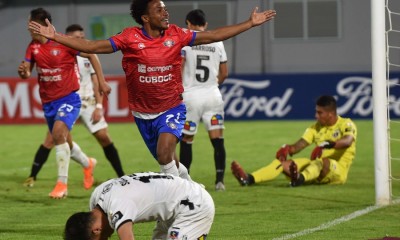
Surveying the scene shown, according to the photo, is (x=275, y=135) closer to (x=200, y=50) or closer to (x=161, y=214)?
(x=200, y=50)

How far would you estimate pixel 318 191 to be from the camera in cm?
1238

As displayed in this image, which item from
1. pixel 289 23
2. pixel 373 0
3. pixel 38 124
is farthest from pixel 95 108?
pixel 289 23

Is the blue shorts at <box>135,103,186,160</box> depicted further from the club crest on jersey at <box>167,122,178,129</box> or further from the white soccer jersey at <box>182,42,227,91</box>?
the white soccer jersey at <box>182,42,227,91</box>

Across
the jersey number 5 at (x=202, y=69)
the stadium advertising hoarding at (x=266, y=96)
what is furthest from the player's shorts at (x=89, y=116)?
the stadium advertising hoarding at (x=266, y=96)

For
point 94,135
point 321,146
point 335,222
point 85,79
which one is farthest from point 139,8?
point 85,79

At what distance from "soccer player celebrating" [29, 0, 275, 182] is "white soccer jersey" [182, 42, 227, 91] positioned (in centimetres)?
270

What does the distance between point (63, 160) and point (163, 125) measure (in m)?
2.61

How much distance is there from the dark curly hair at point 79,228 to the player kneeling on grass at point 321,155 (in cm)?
603

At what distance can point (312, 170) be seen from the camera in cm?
1277

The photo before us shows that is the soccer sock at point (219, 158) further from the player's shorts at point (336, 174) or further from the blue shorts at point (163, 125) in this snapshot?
the blue shorts at point (163, 125)

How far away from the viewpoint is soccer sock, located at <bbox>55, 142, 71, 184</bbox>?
476 inches

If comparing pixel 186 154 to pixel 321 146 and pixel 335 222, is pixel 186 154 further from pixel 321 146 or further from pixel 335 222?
pixel 335 222

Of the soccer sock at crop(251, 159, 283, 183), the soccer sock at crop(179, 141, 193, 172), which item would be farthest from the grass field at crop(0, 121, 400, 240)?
the soccer sock at crop(179, 141, 193, 172)

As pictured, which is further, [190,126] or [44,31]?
Result: [190,126]
